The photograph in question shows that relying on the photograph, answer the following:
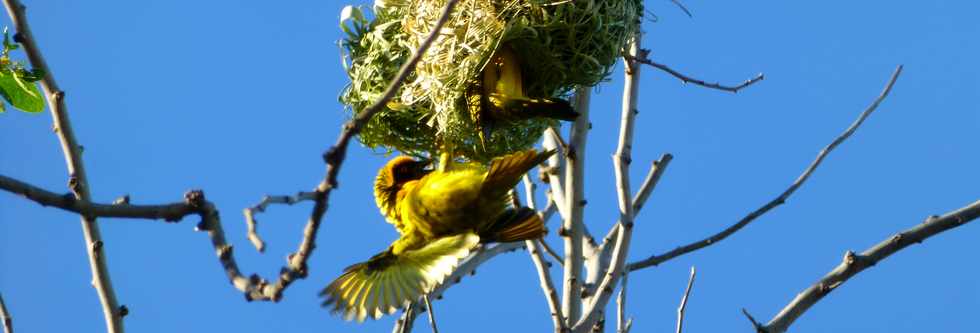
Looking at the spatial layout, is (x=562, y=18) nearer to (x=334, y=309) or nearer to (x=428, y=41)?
(x=334, y=309)

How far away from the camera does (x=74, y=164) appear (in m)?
2.19

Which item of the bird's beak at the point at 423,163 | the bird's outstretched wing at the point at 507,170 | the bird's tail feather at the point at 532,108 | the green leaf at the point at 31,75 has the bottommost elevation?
the bird's outstretched wing at the point at 507,170

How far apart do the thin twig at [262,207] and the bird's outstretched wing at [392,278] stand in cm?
169

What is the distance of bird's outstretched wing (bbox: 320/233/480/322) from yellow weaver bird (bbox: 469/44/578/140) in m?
0.34

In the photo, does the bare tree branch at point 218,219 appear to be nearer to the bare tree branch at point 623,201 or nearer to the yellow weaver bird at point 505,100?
the bare tree branch at point 623,201

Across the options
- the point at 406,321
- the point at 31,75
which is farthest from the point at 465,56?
the point at 31,75

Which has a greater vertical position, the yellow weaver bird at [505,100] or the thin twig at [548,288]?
the yellow weaver bird at [505,100]

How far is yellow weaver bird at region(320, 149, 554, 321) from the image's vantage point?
3164mm

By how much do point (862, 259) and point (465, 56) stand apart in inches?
46.9

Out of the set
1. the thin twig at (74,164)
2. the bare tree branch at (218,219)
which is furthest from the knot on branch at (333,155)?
the thin twig at (74,164)

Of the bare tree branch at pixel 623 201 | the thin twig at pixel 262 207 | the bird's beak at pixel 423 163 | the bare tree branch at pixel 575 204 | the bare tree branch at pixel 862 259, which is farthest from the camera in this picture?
the bird's beak at pixel 423 163

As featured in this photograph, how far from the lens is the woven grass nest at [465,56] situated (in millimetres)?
3078

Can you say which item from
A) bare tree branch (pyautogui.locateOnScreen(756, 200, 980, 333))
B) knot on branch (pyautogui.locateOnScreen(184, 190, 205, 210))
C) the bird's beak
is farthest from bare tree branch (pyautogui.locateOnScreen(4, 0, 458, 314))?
the bird's beak

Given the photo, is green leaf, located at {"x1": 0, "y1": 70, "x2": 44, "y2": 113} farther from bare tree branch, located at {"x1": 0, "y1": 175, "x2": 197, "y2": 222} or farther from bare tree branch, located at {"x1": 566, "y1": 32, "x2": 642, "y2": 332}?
bare tree branch, located at {"x1": 566, "y1": 32, "x2": 642, "y2": 332}
